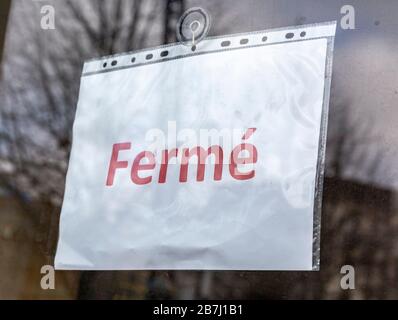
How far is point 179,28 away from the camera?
2.36 m

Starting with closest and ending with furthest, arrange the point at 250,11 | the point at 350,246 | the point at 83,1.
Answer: the point at 350,246 → the point at 250,11 → the point at 83,1

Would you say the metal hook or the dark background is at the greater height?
the metal hook

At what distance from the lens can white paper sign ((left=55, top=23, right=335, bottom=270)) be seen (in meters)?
2.02

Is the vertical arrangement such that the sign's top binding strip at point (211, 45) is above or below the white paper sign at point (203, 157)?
above

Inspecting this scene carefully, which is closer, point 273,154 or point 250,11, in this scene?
point 273,154

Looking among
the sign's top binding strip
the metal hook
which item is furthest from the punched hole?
the metal hook

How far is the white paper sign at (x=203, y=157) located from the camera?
2020mm

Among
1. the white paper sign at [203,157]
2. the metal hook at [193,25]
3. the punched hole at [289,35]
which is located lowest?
the white paper sign at [203,157]

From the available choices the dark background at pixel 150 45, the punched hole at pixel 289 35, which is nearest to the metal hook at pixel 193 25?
the dark background at pixel 150 45

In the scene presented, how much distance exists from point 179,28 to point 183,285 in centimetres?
101

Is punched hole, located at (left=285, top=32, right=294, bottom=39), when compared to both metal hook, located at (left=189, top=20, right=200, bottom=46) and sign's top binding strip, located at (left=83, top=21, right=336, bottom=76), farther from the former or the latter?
metal hook, located at (left=189, top=20, right=200, bottom=46)

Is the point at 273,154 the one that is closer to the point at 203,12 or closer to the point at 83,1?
the point at 203,12

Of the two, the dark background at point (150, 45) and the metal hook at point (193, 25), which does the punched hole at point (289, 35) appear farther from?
the metal hook at point (193, 25)

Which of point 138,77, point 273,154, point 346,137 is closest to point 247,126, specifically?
point 273,154
